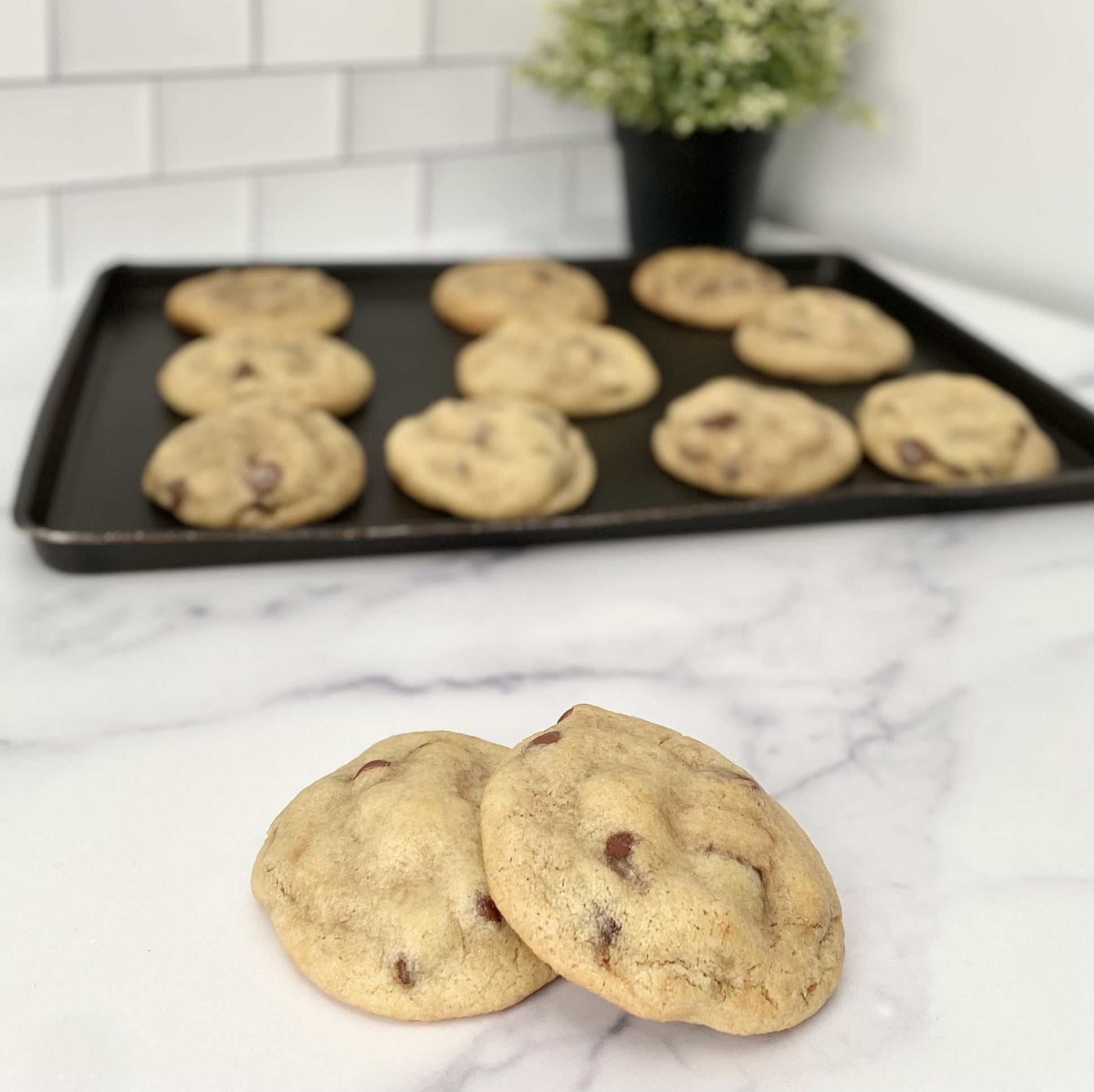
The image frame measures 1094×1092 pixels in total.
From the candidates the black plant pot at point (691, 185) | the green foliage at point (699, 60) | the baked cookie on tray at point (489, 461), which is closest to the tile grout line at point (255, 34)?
the green foliage at point (699, 60)

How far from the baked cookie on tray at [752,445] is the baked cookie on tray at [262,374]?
12.8 inches

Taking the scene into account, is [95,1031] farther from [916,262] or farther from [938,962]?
[916,262]

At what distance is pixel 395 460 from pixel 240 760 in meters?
0.40

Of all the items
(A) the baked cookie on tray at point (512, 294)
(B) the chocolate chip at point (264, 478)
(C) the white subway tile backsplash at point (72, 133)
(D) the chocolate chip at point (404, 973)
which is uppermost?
(C) the white subway tile backsplash at point (72, 133)

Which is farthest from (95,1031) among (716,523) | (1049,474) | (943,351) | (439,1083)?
(943,351)

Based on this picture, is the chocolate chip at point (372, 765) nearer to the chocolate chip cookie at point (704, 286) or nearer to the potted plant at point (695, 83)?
the chocolate chip cookie at point (704, 286)

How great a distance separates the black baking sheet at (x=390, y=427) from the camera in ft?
3.34

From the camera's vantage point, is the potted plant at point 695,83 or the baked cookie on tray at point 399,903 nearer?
the baked cookie on tray at point 399,903

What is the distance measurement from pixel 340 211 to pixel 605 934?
4.41ft

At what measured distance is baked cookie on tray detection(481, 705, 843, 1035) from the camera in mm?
593

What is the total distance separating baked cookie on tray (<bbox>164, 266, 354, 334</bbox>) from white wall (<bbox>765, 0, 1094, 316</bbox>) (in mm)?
838

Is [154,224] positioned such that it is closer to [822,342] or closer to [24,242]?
[24,242]

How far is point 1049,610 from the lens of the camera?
1.04 meters

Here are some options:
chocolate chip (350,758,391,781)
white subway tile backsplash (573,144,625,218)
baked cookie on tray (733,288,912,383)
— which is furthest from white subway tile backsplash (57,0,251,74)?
chocolate chip (350,758,391,781)
